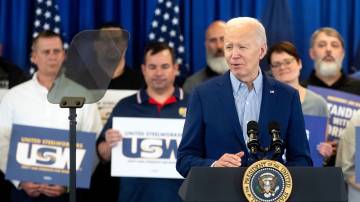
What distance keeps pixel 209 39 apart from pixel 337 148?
69.3 inches

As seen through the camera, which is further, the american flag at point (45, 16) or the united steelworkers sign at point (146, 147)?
the american flag at point (45, 16)

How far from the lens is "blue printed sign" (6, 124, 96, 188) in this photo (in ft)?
18.5

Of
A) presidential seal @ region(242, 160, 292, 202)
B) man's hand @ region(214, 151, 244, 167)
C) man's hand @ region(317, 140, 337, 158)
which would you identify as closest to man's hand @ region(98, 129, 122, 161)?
man's hand @ region(317, 140, 337, 158)

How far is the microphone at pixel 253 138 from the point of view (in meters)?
3.09

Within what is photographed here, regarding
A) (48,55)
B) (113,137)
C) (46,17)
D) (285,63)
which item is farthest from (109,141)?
(46,17)

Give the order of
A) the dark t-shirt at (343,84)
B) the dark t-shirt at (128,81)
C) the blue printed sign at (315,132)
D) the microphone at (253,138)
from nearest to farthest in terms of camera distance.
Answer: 1. the microphone at (253,138)
2. the blue printed sign at (315,132)
3. the dark t-shirt at (343,84)
4. the dark t-shirt at (128,81)

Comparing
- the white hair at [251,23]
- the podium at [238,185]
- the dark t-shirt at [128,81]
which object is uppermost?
the white hair at [251,23]

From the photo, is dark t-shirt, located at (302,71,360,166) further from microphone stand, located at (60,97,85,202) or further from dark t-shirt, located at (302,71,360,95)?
microphone stand, located at (60,97,85,202)

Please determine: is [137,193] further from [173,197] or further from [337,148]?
[337,148]

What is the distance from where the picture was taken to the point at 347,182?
561 cm

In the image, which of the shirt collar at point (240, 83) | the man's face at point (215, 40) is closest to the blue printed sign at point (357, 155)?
the shirt collar at point (240, 83)

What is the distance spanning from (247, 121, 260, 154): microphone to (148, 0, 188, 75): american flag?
14.0 feet

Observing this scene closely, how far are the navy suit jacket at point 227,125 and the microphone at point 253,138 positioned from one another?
0.90 ft

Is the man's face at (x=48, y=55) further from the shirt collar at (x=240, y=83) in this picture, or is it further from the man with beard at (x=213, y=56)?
the shirt collar at (x=240, y=83)
